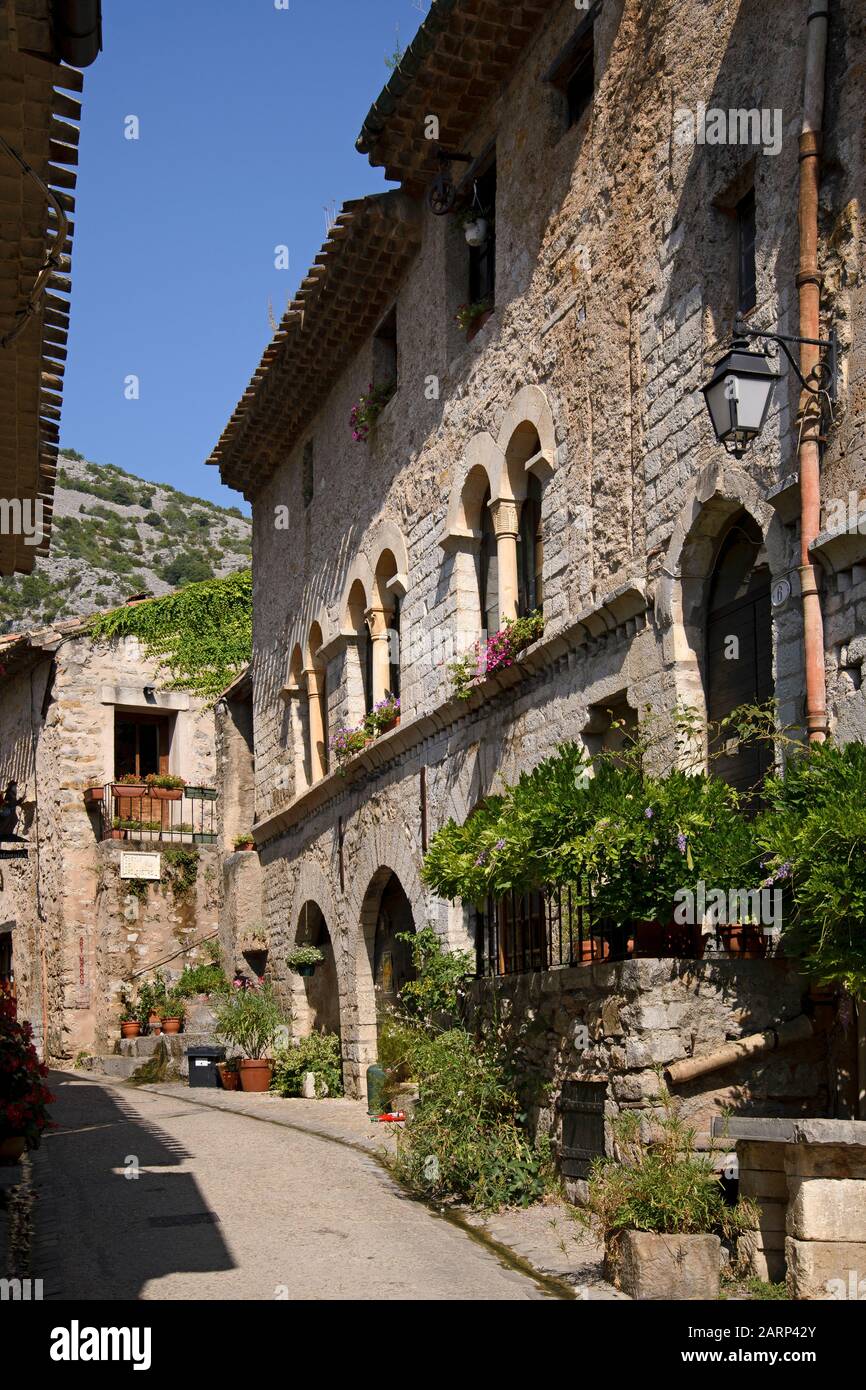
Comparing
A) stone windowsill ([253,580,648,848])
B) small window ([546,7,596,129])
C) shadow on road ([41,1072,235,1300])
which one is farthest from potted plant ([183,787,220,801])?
small window ([546,7,596,129])

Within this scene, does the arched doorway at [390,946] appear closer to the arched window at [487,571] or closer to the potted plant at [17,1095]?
the arched window at [487,571]

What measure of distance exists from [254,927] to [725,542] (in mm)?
12533

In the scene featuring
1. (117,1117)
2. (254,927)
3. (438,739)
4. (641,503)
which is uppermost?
(641,503)

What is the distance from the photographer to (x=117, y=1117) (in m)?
14.1

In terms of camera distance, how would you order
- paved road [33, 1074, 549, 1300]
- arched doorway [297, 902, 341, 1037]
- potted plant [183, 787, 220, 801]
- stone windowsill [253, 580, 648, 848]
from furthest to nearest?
potted plant [183, 787, 220, 801], arched doorway [297, 902, 341, 1037], stone windowsill [253, 580, 648, 848], paved road [33, 1074, 549, 1300]

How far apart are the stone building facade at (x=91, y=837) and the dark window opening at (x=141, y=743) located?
0.02 metres

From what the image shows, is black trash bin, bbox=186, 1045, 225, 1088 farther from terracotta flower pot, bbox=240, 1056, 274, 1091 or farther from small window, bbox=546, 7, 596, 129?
small window, bbox=546, 7, 596, 129

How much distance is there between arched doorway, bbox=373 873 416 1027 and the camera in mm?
15594

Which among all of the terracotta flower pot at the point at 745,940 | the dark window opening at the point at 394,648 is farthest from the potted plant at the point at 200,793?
the terracotta flower pot at the point at 745,940

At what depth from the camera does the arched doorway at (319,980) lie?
1805 cm

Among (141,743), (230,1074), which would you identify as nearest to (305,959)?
(230,1074)

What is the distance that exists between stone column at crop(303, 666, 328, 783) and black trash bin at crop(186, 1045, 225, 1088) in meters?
3.51
